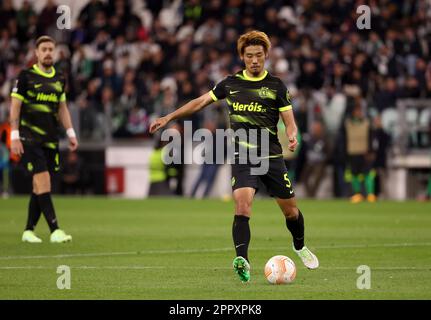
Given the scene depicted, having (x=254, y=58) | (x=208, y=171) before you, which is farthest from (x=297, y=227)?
(x=208, y=171)

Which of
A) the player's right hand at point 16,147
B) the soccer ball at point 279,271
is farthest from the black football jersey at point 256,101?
the player's right hand at point 16,147

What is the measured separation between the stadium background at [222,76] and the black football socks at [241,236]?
1673 cm

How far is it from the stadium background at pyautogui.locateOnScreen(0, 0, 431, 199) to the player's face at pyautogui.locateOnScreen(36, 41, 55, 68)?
43.5 ft

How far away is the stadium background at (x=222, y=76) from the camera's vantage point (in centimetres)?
2803

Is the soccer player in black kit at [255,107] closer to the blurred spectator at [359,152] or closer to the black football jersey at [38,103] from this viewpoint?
the black football jersey at [38,103]

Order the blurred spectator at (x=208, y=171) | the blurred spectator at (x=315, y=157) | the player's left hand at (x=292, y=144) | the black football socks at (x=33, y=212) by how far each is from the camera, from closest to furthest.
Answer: the player's left hand at (x=292, y=144) → the black football socks at (x=33, y=212) → the blurred spectator at (x=208, y=171) → the blurred spectator at (x=315, y=157)

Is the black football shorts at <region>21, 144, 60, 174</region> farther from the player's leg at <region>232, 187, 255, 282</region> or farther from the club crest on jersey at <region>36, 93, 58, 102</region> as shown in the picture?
the player's leg at <region>232, 187, 255, 282</region>

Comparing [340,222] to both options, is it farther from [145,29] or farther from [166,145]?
[145,29]

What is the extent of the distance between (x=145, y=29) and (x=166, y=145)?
4.46 m

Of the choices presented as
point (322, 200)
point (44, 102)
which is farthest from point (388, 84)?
point (44, 102)

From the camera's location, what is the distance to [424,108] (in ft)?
90.8

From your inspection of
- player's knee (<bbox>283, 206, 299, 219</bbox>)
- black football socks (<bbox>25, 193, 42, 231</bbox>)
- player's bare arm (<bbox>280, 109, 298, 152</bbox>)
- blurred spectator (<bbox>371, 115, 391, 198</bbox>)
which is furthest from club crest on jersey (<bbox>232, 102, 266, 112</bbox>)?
blurred spectator (<bbox>371, 115, 391, 198</bbox>)

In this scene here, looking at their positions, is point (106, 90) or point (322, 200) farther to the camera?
point (106, 90)

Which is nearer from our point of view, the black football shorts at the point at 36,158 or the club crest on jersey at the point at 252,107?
the club crest on jersey at the point at 252,107
